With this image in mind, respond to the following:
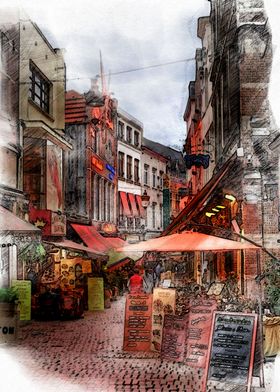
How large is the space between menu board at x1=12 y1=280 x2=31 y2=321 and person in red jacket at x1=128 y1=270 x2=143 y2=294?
644mm

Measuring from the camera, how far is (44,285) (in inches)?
185

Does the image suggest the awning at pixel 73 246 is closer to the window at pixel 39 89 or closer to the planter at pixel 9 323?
the planter at pixel 9 323

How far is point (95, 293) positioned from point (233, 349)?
90 centimetres

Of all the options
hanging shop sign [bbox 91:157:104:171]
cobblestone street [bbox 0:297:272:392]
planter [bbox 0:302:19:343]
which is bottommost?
cobblestone street [bbox 0:297:272:392]

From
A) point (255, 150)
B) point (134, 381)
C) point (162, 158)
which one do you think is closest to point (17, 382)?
point (134, 381)

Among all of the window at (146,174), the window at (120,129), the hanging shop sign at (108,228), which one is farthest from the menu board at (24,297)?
the window at (120,129)

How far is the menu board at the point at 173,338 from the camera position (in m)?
4.76

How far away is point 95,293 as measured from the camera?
4.60 meters

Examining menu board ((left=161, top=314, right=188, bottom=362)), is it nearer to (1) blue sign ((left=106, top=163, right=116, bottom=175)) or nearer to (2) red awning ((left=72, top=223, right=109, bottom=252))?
(2) red awning ((left=72, top=223, right=109, bottom=252))

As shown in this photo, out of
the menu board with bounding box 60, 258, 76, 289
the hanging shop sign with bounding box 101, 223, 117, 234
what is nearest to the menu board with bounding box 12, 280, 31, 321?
the menu board with bounding box 60, 258, 76, 289

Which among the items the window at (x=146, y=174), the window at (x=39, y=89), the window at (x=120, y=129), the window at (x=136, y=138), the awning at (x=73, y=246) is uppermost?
the window at (x=39, y=89)

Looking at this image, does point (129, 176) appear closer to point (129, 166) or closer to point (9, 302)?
point (129, 166)

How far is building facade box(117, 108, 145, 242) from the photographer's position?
4562mm

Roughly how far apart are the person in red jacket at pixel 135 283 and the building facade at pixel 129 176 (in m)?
0.31
